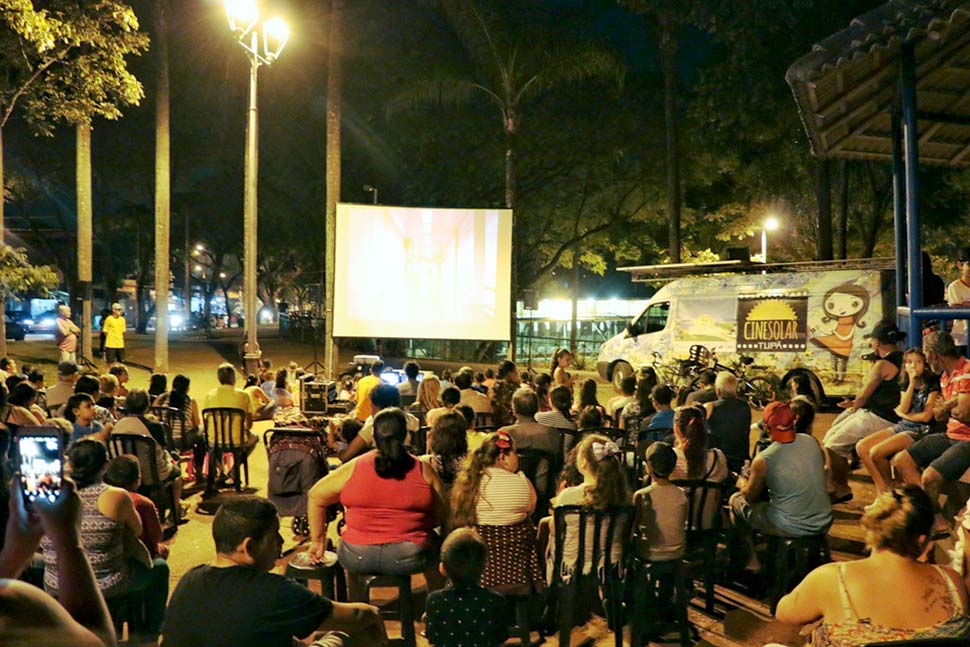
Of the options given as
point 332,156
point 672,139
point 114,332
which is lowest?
point 114,332

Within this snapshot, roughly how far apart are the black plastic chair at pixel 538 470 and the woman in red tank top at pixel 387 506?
144 centimetres

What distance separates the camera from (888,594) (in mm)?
2994

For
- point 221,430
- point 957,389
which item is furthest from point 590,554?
point 221,430

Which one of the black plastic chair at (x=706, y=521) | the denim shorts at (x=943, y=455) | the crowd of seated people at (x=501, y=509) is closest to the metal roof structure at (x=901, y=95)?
the crowd of seated people at (x=501, y=509)

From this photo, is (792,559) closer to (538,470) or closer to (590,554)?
(590,554)

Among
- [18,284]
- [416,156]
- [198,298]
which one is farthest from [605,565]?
[198,298]

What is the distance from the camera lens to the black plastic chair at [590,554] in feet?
15.2

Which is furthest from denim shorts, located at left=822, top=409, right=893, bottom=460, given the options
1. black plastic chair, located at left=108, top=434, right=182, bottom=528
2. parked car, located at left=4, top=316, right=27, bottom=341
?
parked car, located at left=4, top=316, right=27, bottom=341

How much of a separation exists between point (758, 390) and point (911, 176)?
9.01 metres

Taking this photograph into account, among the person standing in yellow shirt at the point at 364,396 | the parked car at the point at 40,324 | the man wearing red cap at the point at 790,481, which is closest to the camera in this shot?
the man wearing red cap at the point at 790,481

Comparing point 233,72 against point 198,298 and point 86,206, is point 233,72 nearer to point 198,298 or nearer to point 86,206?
point 86,206

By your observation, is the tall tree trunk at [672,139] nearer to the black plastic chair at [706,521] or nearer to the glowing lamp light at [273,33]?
the glowing lamp light at [273,33]

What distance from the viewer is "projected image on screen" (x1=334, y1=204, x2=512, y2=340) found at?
579 inches

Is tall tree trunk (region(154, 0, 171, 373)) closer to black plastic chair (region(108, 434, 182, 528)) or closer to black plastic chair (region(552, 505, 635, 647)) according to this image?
black plastic chair (region(108, 434, 182, 528))
